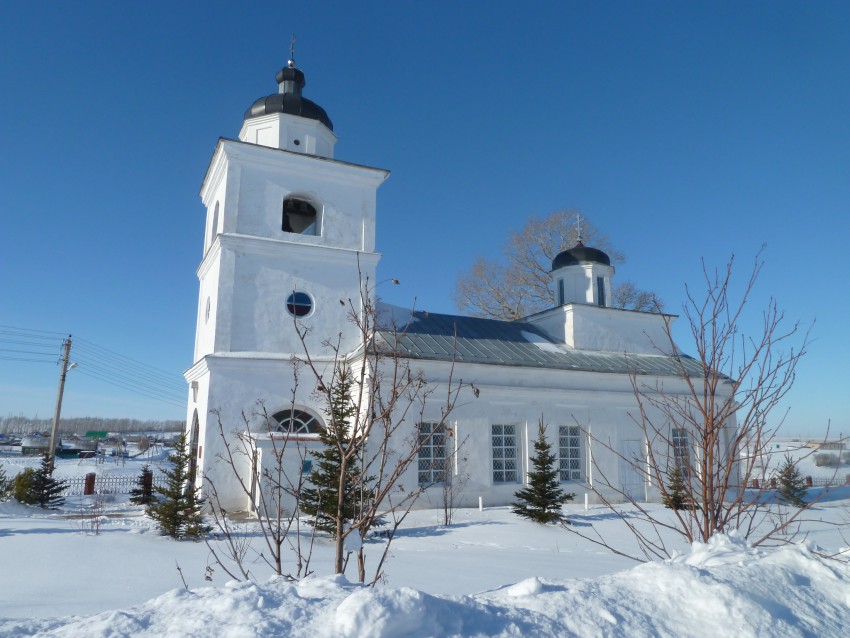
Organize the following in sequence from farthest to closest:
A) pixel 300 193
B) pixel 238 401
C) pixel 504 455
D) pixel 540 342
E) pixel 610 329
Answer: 1. pixel 610 329
2. pixel 540 342
3. pixel 300 193
4. pixel 504 455
5. pixel 238 401

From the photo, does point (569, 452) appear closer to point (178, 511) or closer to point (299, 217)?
point (299, 217)

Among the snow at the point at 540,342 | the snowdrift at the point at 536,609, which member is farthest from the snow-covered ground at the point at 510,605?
the snow at the point at 540,342

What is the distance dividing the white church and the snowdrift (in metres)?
10.6

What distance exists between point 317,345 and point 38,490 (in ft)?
28.1

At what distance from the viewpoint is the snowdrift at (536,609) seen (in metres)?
A: 2.62

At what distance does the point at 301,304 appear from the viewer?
15594 millimetres

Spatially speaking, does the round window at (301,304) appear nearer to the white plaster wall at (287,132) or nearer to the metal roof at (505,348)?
the metal roof at (505,348)

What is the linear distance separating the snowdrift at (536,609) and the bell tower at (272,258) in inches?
447

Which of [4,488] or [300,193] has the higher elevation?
[300,193]

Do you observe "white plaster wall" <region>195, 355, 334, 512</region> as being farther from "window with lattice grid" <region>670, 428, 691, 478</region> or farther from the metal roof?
"window with lattice grid" <region>670, 428, 691, 478</region>

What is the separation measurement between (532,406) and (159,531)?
9.68 meters

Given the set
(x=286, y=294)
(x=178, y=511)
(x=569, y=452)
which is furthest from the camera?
(x=569, y=452)

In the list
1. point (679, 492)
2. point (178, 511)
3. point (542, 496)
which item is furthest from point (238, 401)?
point (679, 492)

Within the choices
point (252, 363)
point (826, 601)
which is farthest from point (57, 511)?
point (826, 601)
